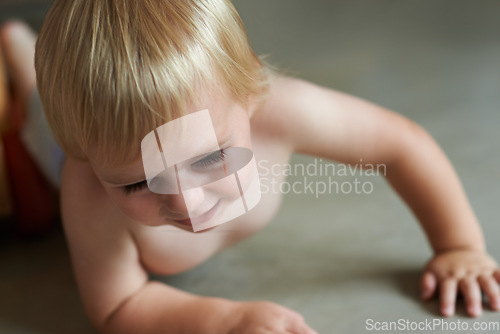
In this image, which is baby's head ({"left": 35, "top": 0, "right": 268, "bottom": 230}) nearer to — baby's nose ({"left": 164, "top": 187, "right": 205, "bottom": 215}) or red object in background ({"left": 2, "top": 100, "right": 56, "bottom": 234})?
baby's nose ({"left": 164, "top": 187, "right": 205, "bottom": 215})

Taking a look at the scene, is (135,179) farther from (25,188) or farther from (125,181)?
(25,188)

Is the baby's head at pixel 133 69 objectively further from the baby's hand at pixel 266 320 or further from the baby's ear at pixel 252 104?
the baby's hand at pixel 266 320

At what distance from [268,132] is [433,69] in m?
0.49

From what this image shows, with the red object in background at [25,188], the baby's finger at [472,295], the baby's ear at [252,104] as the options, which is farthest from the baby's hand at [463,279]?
the red object in background at [25,188]

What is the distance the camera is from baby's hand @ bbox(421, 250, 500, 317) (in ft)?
1.59

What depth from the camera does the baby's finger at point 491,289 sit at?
48 centimetres

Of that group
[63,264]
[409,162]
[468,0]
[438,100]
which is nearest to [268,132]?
[409,162]

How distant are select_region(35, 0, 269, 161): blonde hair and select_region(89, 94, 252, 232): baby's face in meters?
0.02

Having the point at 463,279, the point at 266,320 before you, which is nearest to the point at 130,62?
the point at 266,320

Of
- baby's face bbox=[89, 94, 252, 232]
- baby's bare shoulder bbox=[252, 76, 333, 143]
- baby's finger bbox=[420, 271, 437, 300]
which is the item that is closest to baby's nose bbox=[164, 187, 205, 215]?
baby's face bbox=[89, 94, 252, 232]

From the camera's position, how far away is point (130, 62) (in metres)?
0.34

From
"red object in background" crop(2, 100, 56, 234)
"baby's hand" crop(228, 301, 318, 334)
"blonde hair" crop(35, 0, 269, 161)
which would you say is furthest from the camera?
"red object in background" crop(2, 100, 56, 234)

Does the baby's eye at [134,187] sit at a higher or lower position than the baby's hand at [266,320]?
higher

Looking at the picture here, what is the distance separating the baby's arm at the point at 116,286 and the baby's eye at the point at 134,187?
96 millimetres
